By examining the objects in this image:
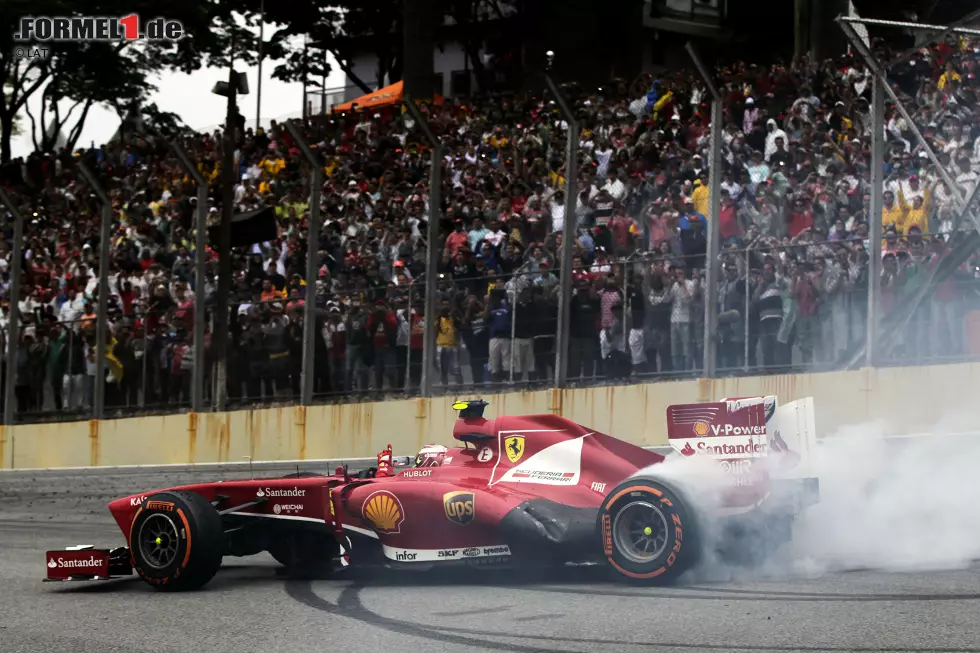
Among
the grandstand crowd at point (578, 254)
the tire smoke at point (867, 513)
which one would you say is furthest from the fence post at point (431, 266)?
the tire smoke at point (867, 513)

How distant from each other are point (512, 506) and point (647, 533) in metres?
0.95

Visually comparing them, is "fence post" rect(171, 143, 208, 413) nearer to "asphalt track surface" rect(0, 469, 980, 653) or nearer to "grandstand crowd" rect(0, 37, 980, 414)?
"grandstand crowd" rect(0, 37, 980, 414)

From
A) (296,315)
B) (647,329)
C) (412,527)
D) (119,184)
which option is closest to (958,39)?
(647,329)

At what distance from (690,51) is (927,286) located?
9.70ft

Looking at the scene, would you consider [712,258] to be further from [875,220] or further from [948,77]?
[948,77]

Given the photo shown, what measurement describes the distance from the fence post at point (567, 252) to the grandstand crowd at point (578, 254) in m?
0.11

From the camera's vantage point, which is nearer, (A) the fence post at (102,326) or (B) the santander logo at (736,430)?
(B) the santander logo at (736,430)

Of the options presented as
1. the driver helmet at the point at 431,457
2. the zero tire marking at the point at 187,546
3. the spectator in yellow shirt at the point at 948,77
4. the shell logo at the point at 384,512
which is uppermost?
the spectator in yellow shirt at the point at 948,77

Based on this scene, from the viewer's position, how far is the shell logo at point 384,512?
403 inches

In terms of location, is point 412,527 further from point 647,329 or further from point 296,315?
point 296,315

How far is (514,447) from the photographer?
34.4 ft

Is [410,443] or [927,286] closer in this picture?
[927,286]

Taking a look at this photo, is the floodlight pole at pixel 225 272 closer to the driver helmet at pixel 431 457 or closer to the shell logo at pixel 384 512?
the driver helmet at pixel 431 457

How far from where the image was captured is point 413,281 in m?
16.1
